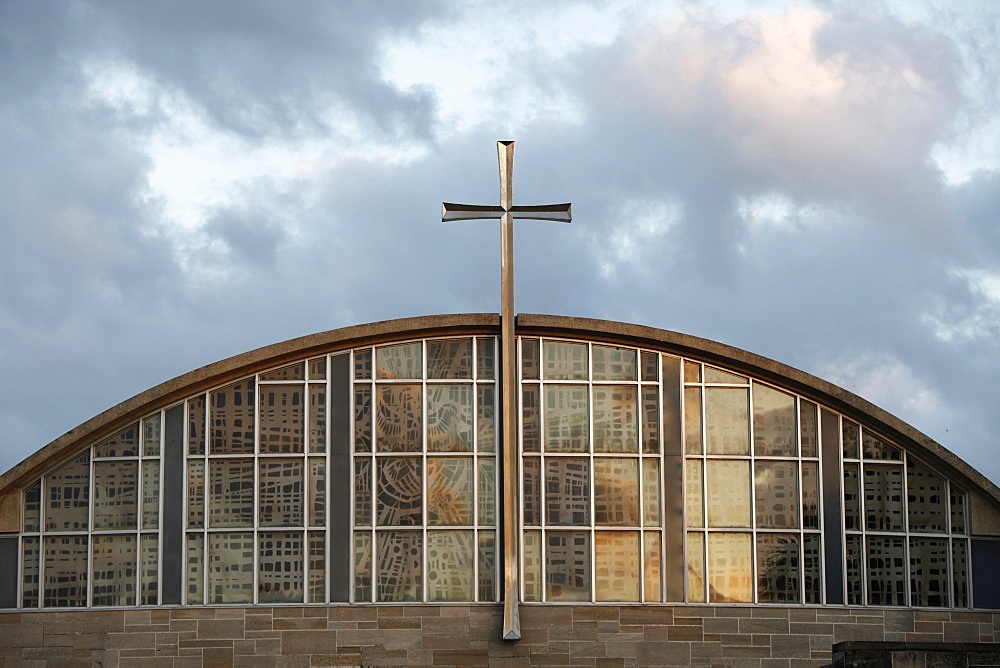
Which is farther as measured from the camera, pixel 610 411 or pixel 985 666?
pixel 610 411

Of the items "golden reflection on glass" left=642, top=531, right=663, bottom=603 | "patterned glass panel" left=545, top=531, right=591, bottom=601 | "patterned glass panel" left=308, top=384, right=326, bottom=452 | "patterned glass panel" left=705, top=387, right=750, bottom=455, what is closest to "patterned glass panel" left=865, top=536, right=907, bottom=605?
"patterned glass panel" left=705, top=387, right=750, bottom=455

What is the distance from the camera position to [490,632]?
26594mm

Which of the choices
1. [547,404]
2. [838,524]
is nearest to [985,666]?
[838,524]

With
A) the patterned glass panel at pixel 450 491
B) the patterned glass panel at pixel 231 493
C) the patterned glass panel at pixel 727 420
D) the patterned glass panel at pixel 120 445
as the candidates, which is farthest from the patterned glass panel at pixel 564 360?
the patterned glass panel at pixel 120 445

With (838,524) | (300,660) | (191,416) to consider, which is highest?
(191,416)

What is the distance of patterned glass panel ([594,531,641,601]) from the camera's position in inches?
1062

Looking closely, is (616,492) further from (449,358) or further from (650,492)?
(449,358)

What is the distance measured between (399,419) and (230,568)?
12.8 feet

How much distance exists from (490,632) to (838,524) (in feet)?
21.1

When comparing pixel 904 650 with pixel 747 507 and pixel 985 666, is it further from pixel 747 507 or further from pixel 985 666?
pixel 747 507

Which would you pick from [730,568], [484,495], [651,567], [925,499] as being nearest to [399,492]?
[484,495]

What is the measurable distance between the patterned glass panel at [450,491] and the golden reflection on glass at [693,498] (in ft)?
12.4

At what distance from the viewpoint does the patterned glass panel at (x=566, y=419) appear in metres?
27.4

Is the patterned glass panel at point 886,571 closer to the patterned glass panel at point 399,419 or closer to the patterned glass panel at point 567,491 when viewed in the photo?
the patterned glass panel at point 567,491
